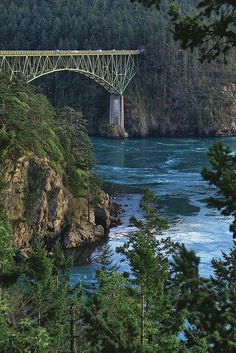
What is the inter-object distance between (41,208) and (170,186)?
73.0ft

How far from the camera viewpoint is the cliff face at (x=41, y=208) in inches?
1774

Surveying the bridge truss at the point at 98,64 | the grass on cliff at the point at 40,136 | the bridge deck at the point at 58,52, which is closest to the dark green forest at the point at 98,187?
the grass on cliff at the point at 40,136

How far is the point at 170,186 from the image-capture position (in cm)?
6581

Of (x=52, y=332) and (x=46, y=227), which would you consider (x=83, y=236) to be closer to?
(x=46, y=227)

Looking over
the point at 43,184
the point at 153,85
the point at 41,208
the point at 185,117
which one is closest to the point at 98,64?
the point at 153,85

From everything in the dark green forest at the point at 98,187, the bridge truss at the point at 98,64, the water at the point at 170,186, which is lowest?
the water at the point at 170,186

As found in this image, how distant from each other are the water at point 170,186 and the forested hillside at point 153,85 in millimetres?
7712

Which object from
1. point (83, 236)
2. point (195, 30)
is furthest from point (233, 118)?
point (195, 30)

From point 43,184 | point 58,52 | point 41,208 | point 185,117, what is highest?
point 58,52

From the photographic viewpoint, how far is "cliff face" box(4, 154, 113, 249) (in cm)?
4506

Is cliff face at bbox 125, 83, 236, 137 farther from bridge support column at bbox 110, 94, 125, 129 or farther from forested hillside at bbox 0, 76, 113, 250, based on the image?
forested hillside at bbox 0, 76, 113, 250

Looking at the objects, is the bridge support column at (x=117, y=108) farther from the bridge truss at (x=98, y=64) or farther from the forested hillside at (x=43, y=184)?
the forested hillside at (x=43, y=184)

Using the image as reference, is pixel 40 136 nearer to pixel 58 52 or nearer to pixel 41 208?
pixel 41 208

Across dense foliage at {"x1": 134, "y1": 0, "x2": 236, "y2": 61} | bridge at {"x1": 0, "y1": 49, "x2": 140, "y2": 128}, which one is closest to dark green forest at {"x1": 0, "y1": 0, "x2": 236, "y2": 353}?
dense foliage at {"x1": 134, "y1": 0, "x2": 236, "y2": 61}
